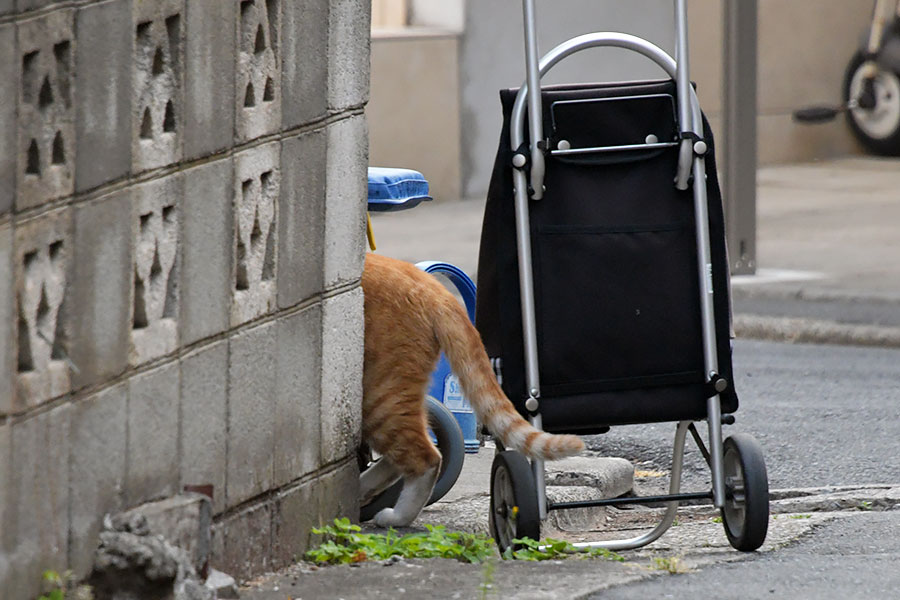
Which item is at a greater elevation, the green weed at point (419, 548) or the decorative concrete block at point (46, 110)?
the decorative concrete block at point (46, 110)

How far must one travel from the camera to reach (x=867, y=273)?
1116 cm

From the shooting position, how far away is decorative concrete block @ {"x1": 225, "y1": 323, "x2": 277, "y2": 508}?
3.82 metres

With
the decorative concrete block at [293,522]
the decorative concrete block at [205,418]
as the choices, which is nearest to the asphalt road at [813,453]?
the decorative concrete block at [293,522]

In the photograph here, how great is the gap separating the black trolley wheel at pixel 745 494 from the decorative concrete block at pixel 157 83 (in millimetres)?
1899

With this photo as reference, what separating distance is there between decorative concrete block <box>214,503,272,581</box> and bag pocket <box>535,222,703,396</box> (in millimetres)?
959

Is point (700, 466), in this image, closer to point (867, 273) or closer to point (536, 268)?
point (536, 268)

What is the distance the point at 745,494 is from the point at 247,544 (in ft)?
4.70

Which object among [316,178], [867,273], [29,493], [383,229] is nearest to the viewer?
[29,493]

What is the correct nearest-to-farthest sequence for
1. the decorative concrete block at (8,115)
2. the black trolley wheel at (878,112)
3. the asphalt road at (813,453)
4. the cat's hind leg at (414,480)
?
the decorative concrete block at (8,115) → the asphalt road at (813,453) → the cat's hind leg at (414,480) → the black trolley wheel at (878,112)

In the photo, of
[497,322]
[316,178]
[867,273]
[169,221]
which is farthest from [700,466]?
[867,273]

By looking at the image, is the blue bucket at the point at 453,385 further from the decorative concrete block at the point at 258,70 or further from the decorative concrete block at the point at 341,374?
the decorative concrete block at the point at 258,70

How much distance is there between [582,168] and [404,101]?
34.8ft

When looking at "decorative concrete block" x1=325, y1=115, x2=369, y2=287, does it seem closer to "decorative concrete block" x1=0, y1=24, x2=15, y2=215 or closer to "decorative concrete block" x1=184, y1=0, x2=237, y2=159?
"decorative concrete block" x1=184, y1=0, x2=237, y2=159

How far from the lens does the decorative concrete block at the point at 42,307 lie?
303 cm
